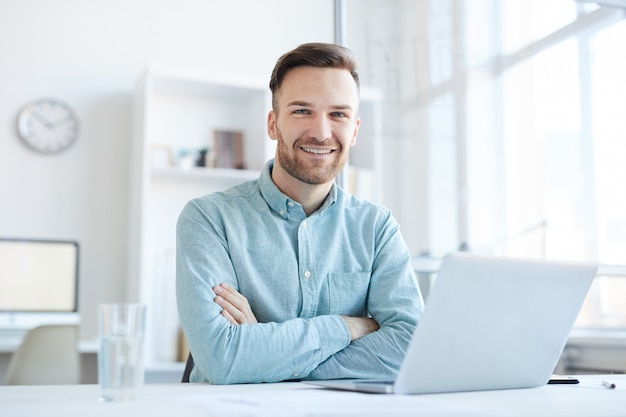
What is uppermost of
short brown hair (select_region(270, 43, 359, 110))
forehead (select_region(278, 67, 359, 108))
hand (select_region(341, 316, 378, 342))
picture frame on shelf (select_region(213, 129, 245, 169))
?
picture frame on shelf (select_region(213, 129, 245, 169))

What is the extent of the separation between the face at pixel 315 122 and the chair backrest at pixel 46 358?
1721 mm

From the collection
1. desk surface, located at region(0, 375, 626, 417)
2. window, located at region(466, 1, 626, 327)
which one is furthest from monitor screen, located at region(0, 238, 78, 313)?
desk surface, located at region(0, 375, 626, 417)

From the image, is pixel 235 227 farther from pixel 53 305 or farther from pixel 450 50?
pixel 53 305

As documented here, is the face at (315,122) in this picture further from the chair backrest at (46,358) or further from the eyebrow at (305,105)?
the chair backrest at (46,358)

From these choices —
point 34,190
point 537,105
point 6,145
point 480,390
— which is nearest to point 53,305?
point 34,190

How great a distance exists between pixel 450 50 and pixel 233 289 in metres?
1.90

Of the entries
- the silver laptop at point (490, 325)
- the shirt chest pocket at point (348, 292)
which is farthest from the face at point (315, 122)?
the silver laptop at point (490, 325)

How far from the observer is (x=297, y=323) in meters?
1.50

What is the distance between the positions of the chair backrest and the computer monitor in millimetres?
741

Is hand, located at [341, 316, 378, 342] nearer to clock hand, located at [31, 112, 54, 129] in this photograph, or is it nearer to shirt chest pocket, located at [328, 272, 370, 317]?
shirt chest pocket, located at [328, 272, 370, 317]

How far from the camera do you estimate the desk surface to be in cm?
81

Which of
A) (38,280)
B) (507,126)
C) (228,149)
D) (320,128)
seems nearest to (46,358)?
(38,280)

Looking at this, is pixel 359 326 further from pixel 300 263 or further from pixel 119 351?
pixel 119 351

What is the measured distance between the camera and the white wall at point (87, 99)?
4086 mm
